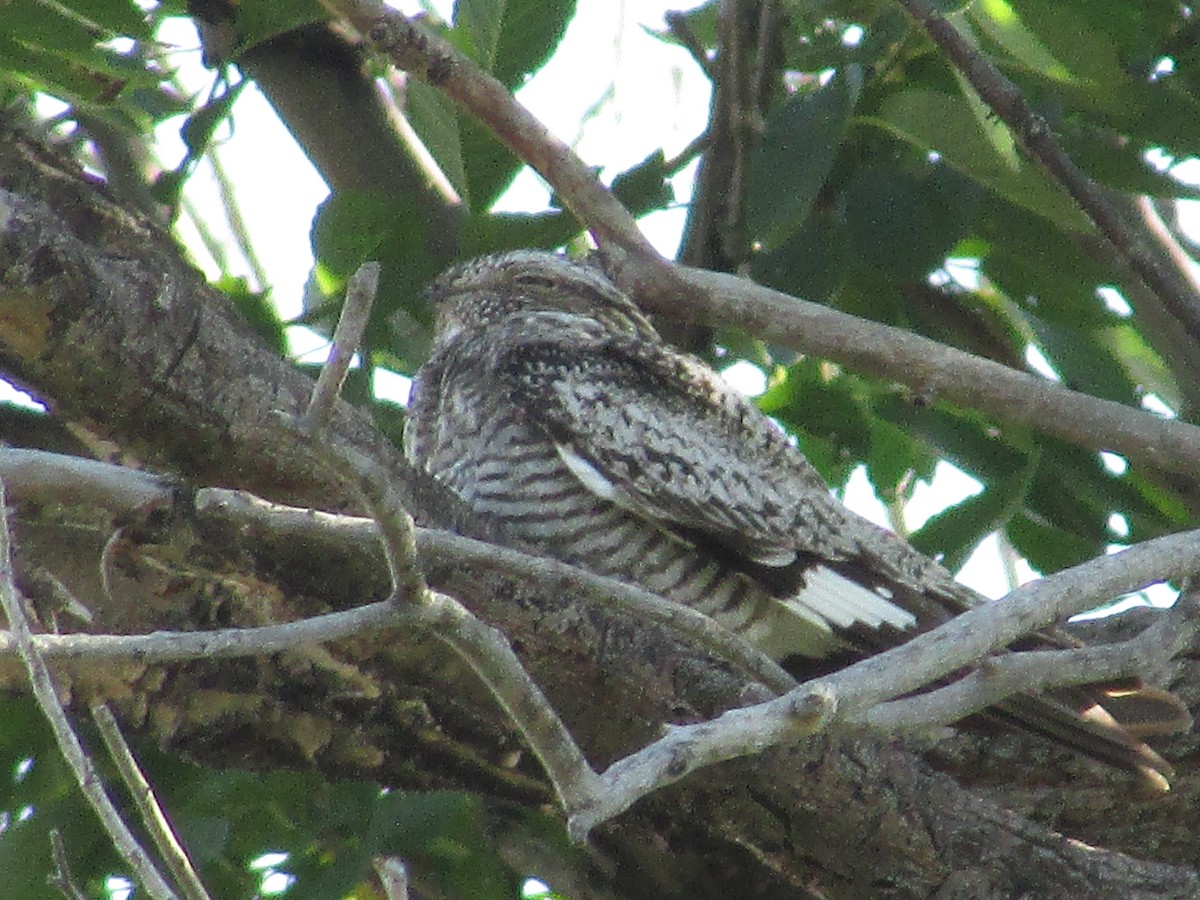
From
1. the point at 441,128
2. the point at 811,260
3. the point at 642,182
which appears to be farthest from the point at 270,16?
the point at 811,260

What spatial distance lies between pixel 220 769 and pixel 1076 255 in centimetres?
184

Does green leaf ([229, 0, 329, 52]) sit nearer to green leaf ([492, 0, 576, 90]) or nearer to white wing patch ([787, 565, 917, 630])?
green leaf ([492, 0, 576, 90])

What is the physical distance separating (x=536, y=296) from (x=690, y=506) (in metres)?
0.95

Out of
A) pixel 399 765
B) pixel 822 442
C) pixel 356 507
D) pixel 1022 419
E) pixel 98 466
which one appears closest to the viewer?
pixel 98 466

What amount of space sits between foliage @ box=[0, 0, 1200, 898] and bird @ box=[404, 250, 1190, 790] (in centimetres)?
21

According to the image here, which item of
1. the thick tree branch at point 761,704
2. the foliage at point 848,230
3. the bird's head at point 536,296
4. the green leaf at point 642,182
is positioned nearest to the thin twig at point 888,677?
the thick tree branch at point 761,704

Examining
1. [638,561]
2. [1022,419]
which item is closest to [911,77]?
[1022,419]

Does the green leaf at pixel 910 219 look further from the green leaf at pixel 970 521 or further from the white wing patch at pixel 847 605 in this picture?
the white wing patch at pixel 847 605

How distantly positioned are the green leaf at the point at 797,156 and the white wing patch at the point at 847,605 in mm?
628

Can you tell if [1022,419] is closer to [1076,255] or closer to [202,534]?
[1076,255]

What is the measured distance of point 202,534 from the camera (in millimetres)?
2037

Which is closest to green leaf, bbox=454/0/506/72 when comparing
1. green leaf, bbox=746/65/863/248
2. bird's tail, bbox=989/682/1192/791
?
green leaf, bbox=746/65/863/248

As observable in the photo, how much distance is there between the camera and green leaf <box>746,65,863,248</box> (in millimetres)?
2883

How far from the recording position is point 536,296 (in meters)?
3.60
